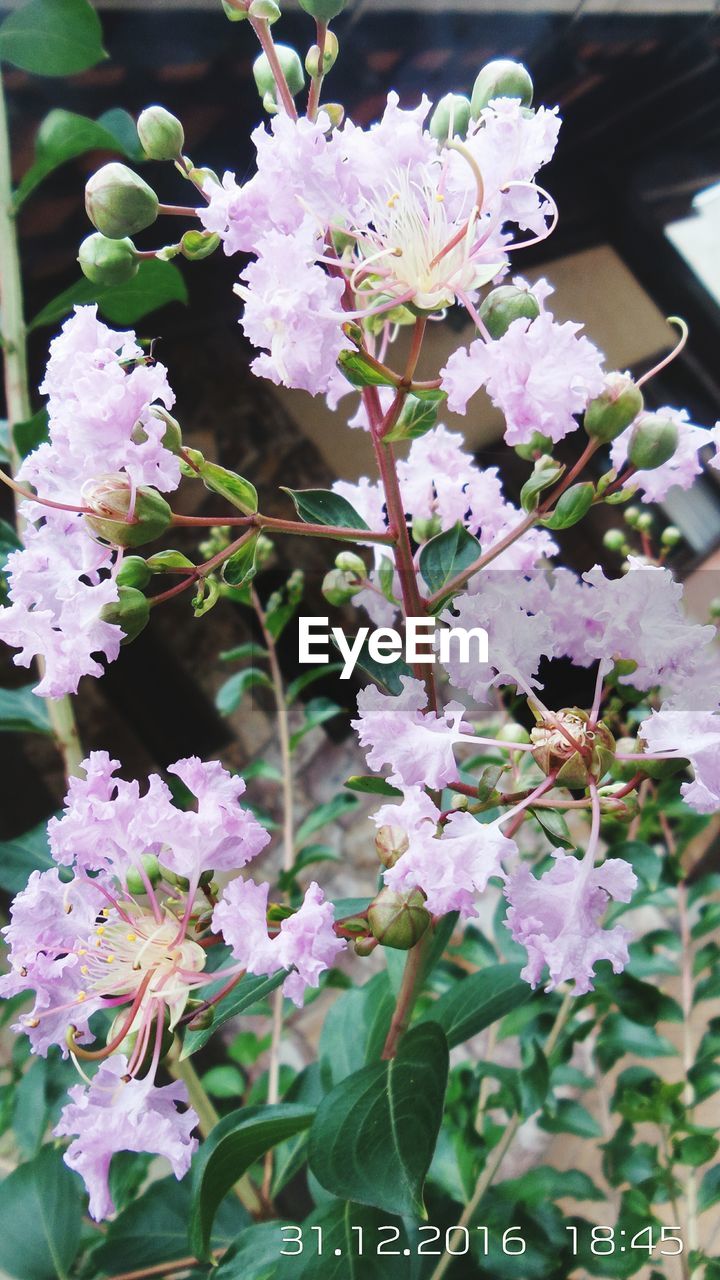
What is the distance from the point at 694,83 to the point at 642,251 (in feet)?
1.14

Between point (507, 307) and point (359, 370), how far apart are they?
0.08 m

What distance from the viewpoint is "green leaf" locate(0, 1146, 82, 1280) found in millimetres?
586

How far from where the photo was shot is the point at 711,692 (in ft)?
1.30

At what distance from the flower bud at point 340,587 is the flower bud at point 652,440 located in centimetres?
18

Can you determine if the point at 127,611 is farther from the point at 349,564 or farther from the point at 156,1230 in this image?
the point at 156,1230

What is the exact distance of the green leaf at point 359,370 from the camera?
39 cm

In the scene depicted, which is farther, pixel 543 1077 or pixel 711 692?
pixel 543 1077

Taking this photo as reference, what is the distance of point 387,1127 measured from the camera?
0.45 metres

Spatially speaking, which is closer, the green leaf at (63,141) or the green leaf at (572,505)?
the green leaf at (572,505)

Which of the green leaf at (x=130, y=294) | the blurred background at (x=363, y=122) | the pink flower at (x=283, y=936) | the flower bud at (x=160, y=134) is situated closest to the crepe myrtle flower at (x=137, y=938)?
the pink flower at (x=283, y=936)

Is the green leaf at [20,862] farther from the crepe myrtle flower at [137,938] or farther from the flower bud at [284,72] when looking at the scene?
the flower bud at [284,72]

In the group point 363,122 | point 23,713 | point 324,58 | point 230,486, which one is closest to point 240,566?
point 230,486

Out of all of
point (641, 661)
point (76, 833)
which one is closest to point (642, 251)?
point (641, 661)

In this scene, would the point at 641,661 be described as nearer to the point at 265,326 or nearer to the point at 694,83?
the point at 265,326
